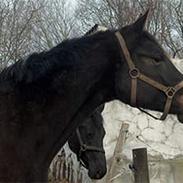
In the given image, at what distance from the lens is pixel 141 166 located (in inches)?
229

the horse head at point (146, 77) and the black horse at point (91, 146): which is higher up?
the horse head at point (146, 77)

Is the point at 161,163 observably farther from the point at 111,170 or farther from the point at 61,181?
the point at 61,181

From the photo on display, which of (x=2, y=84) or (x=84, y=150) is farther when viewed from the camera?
(x=84, y=150)

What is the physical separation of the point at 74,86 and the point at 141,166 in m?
2.51

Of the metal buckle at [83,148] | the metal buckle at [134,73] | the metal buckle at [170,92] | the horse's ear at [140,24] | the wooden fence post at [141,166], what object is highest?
the horse's ear at [140,24]

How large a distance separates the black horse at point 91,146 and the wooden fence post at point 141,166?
2.41 feet

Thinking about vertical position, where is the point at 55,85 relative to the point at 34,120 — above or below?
above

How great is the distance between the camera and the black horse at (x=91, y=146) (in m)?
5.03

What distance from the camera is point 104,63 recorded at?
11.8ft

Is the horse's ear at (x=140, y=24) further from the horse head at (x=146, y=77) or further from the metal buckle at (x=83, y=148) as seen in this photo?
the metal buckle at (x=83, y=148)

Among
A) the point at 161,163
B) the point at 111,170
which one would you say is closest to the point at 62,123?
the point at 111,170

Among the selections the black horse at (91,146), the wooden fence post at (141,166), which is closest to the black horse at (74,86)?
the black horse at (91,146)

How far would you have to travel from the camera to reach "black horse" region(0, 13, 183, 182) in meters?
3.51

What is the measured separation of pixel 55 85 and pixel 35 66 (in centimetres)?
19
